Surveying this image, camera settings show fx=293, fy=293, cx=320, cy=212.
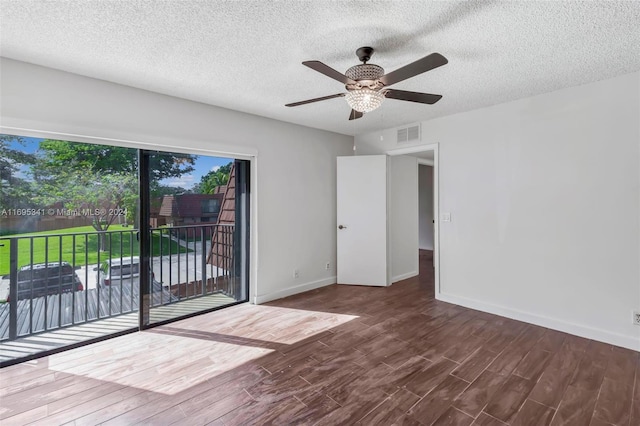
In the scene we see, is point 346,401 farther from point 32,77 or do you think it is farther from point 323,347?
point 32,77

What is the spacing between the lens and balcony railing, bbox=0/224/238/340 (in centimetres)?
254

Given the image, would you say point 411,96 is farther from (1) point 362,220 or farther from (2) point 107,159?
(2) point 107,159

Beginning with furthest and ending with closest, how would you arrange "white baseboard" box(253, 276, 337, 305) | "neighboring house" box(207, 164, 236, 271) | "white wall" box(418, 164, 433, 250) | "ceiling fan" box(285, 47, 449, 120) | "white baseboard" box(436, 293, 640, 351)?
"white wall" box(418, 164, 433, 250), "white baseboard" box(253, 276, 337, 305), "neighboring house" box(207, 164, 236, 271), "white baseboard" box(436, 293, 640, 351), "ceiling fan" box(285, 47, 449, 120)

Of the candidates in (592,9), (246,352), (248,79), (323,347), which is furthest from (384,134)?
(246,352)

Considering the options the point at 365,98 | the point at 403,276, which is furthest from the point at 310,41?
the point at 403,276

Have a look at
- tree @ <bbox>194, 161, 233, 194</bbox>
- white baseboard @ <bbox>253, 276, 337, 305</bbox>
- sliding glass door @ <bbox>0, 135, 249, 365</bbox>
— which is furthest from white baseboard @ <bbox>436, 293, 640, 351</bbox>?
tree @ <bbox>194, 161, 233, 194</bbox>

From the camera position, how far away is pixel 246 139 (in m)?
3.66

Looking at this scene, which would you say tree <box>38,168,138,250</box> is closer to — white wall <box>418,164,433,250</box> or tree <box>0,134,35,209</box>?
tree <box>0,134,35,209</box>

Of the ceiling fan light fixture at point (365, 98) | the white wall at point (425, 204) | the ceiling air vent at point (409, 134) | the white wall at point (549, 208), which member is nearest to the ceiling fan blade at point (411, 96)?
the ceiling fan light fixture at point (365, 98)

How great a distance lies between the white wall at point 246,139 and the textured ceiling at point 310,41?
17cm

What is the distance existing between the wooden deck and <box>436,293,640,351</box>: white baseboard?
2.99 meters

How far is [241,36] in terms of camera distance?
1.99m

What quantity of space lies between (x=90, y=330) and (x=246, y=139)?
259cm

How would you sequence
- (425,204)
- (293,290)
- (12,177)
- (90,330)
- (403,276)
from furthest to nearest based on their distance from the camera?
(425,204) < (403,276) < (293,290) < (90,330) < (12,177)
